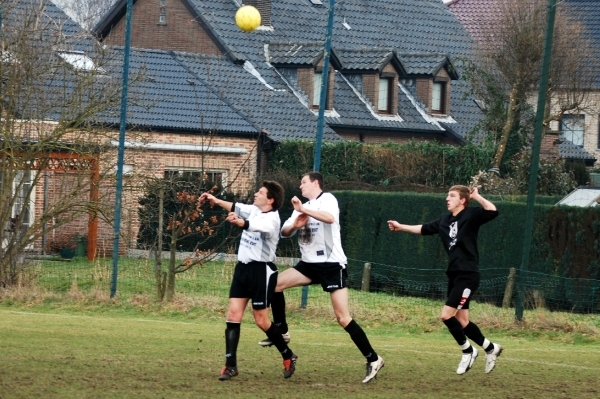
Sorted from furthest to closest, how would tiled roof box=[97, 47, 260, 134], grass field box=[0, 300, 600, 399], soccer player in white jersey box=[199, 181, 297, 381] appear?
1. tiled roof box=[97, 47, 260, 134]
2. soccer player in white jersey box=[199, 181, 297, 381]
3. grass field box=[0, 300, 600, 399]

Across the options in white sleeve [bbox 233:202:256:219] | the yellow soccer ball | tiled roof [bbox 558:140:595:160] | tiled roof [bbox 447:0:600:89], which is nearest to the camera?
white sleeve [bbox 233:202:256:219]

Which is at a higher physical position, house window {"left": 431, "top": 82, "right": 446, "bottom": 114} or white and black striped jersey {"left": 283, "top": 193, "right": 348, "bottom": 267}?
house window {"left": 431, "top": 82, "right": 446, "bottom": 114}

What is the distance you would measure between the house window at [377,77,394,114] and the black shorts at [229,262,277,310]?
32169 mm

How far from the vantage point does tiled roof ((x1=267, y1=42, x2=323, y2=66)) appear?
1593 inches

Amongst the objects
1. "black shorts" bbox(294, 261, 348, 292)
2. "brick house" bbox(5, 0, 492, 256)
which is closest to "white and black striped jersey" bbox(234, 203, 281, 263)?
"black shorts" bbox(294, 261, 348, 292)

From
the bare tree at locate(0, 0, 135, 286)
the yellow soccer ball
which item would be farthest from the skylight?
the yellow soccer ball

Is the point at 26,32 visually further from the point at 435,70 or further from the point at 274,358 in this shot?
the point at 435,70

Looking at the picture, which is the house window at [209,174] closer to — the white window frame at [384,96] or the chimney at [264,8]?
the white window frame at [384,96]

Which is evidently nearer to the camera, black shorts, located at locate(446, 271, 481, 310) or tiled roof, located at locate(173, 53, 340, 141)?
black shorts, located at locate(446, 271, 481, 310)

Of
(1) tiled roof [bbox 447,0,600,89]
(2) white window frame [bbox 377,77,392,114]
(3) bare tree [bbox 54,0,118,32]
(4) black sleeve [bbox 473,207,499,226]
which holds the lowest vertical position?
(4) black sleeve [bbox 473,207,499,226]

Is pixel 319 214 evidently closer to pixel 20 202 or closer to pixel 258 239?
pixel 258 239

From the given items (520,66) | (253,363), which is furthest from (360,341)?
(520,66)

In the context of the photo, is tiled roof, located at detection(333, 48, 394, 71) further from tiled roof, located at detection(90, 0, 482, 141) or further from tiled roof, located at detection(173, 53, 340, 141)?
tiled roof, located at detection(173, 53, 340, 141)

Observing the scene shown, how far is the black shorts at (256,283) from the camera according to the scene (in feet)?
37.0
